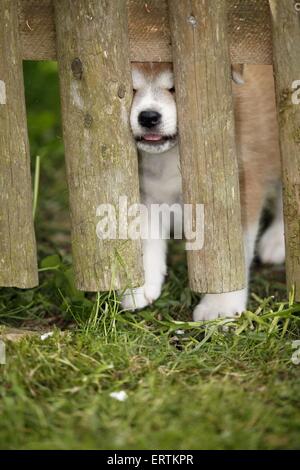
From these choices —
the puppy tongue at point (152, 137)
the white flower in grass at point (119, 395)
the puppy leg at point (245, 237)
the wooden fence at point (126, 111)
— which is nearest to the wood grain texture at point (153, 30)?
the wooden fence at point (126, 111)

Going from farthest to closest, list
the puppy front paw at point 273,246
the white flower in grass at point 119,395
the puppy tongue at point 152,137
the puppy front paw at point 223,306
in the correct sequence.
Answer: the puppy front paw at point 273,246 → the puppy front paw at point 223,306 → the puppy tongue at point 152,137 → the white flower in grass at point 119,395

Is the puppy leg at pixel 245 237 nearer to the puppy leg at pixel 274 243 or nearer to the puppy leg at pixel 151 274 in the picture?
the puppy leg at pixel 151 274

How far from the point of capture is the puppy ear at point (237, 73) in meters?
2.99

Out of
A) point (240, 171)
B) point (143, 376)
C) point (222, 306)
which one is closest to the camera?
point (143, 376)

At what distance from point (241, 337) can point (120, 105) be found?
98 cm

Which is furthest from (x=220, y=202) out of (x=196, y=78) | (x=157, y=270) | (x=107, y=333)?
(x=157, y=270)

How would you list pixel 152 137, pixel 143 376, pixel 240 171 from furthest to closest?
pixel 240 171
pixel 152 137
pixel 143 376

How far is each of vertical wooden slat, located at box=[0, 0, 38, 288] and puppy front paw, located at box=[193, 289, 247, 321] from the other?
0.80m

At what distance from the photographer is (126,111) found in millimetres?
2762

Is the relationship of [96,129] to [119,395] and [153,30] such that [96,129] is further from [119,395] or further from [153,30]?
[119,395]

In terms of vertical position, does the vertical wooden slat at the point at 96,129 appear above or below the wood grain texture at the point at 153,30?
below

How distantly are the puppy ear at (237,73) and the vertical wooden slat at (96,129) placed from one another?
1.61 feet

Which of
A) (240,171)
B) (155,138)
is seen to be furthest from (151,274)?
(155,138)

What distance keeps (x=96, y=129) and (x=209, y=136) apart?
417 millimetres
